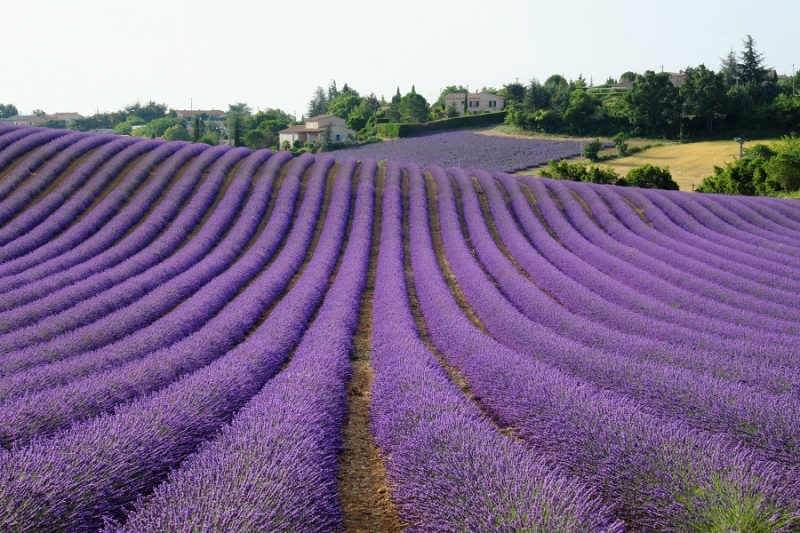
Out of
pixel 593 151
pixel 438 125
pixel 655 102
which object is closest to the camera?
pixel 593 151

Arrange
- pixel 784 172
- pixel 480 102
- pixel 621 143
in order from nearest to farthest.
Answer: pixel 784 172 → pixel 621 143 → pixel 480 102

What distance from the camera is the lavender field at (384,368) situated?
366cm

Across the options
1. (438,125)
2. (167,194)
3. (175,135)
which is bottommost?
(167,194)

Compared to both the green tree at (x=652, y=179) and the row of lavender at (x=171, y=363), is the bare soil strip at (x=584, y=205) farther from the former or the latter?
the green tree at (x=652, y=179)

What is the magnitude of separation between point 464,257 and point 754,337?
7.73 m

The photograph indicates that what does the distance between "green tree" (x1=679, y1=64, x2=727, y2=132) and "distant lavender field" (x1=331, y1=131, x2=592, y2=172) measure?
1015cm

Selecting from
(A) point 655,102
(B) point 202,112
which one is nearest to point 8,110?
(B) point 202,112

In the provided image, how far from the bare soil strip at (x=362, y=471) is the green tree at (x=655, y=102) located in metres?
52.5

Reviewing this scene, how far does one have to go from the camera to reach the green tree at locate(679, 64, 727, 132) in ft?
167

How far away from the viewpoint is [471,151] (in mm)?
49625

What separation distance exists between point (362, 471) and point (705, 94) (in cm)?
5550

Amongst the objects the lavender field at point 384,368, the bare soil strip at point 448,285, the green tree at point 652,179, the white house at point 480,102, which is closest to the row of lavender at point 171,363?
the lavender field at point 384,368

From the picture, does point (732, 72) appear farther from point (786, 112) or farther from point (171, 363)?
point (171, 363)

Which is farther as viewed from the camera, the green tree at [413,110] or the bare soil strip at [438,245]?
the green tree at [413,110]
